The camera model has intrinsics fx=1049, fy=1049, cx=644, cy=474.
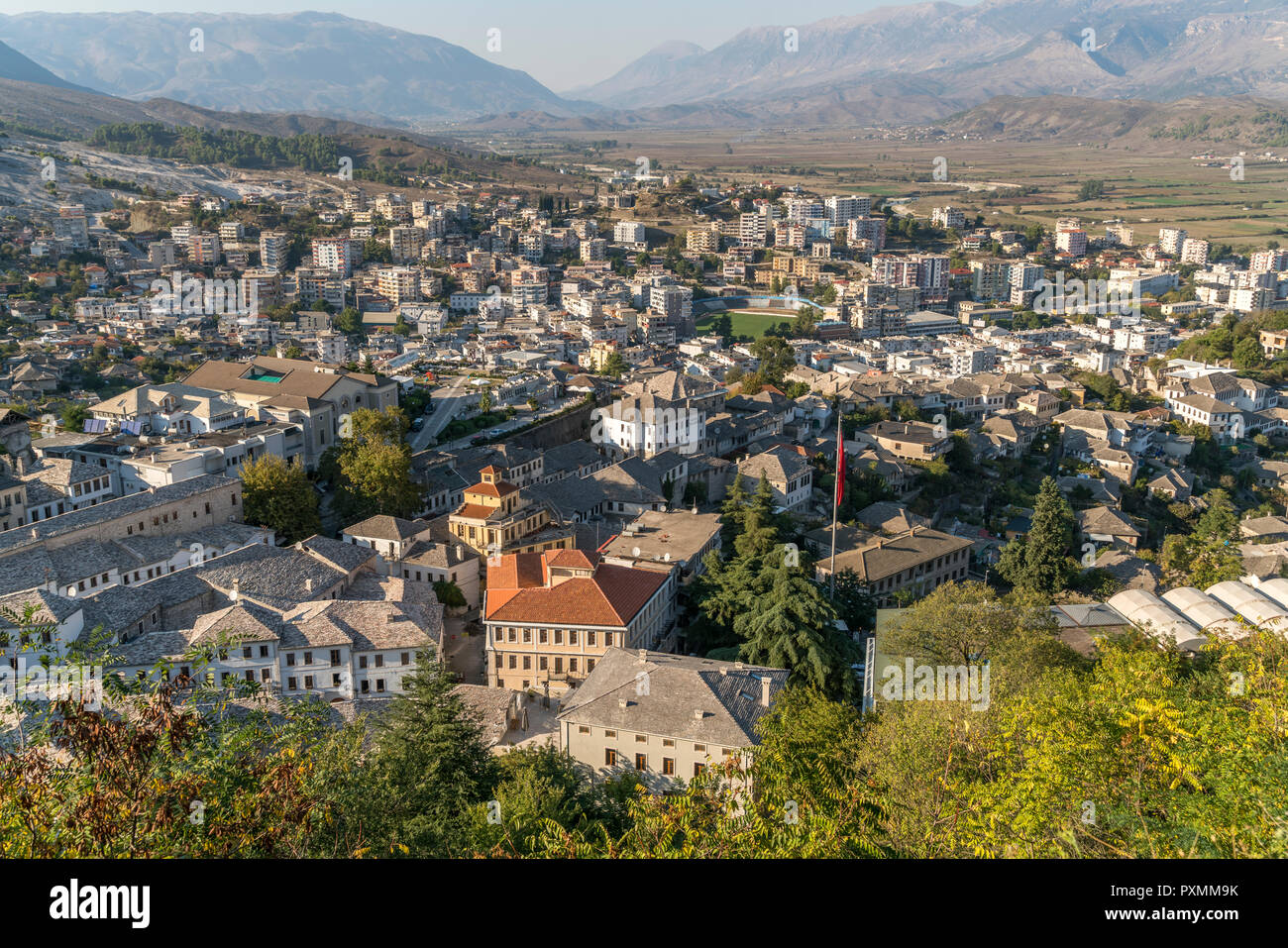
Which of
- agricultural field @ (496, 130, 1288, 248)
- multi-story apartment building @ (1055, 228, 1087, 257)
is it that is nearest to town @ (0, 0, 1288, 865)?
multi-story apartment building @ (1055, 228, 1087, 257)

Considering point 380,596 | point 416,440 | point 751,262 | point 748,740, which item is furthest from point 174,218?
point 748,740

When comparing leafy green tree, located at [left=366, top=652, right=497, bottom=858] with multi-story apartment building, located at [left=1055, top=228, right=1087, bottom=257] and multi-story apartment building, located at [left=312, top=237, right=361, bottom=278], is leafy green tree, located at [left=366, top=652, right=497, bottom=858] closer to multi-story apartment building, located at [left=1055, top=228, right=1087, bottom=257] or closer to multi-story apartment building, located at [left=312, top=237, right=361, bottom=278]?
multi-story apartment building, located at [left=312, top=237, right=361, bottom=278]

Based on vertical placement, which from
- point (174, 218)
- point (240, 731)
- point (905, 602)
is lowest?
point (905, 602)

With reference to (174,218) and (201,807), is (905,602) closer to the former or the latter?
(201,807)

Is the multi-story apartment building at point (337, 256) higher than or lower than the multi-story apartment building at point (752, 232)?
lower

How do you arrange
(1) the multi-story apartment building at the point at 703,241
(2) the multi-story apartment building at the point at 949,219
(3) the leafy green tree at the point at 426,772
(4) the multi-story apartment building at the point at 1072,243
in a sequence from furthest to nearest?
(2) the multi-story apartment building at the point at 949,219
(4) the multi-story apartment building at the point at 1072,243
(1) the multi-story apartment building at the point at 703,241
(3) the leafy green tree at the point at 426,772

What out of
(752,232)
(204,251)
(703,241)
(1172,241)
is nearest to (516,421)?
(204,251)

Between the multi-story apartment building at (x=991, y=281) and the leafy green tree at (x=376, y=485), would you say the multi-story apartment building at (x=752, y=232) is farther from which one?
the leafy green tree at (x=376, y=485)

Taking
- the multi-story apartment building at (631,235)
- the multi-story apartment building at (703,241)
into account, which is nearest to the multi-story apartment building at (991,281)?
the multi-story apartment building at (703,241)

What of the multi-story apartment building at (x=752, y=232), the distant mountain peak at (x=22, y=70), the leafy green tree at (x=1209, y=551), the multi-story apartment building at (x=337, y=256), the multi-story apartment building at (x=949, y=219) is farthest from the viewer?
the distant mountain peak at (x=22, y=70)
